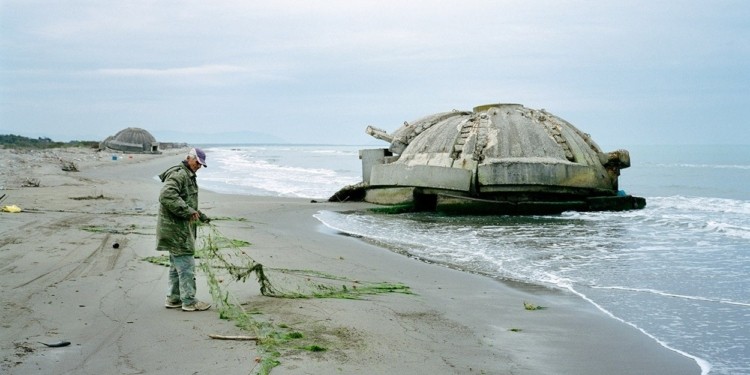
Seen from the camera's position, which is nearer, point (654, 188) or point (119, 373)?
point (119, 373)

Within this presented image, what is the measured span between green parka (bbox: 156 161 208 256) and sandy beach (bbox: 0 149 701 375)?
25.1 inches

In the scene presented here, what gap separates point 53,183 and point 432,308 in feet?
66.7

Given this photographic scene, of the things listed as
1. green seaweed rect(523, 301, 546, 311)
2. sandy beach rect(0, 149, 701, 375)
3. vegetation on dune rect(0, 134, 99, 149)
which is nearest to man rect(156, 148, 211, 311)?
sandy beach rect(0, 149, 701, 375)

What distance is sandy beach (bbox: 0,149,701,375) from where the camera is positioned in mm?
A: 5301

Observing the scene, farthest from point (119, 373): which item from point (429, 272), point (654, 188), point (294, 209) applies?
point (654, 188)

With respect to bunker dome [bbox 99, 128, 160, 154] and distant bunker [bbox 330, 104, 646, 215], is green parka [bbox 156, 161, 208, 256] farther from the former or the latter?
bunker dome [bbox 99, 128, 160, 154]

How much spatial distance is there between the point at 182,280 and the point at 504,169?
12420 mm

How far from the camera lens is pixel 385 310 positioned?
7215 mm

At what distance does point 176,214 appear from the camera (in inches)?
273

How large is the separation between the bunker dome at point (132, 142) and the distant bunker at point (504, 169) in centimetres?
5540

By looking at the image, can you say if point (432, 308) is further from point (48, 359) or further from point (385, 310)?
point (48, 359)

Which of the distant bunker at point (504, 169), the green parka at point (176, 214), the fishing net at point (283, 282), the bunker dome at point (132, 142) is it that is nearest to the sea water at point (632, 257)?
the distant bunker at point (504, 169)

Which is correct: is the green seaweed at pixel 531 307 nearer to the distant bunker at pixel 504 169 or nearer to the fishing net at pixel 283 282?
the fishing net at pixel 283 282

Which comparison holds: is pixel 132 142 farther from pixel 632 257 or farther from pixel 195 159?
pixel 195 159
